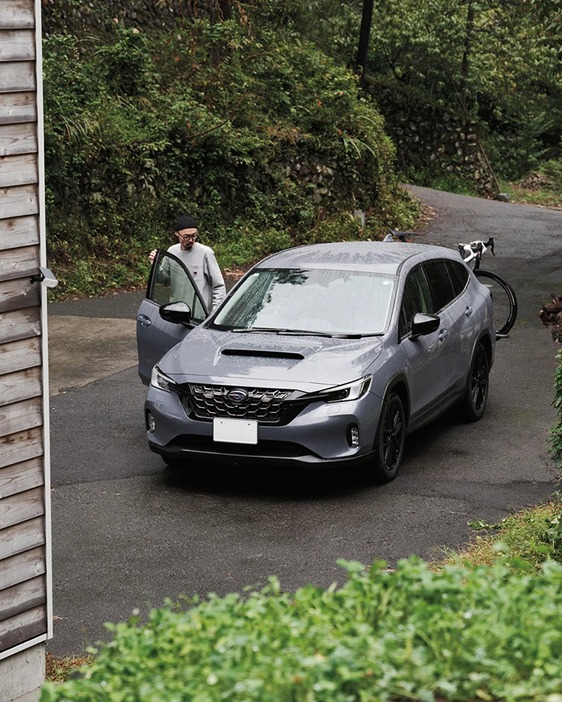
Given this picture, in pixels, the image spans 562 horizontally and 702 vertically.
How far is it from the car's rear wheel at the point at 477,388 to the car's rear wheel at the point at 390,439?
64.7 inches

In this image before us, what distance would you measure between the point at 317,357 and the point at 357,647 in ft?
20.3

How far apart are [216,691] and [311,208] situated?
1988 centimetres

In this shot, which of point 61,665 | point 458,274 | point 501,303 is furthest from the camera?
point 501,303

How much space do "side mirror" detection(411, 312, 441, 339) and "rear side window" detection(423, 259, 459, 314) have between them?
737mm

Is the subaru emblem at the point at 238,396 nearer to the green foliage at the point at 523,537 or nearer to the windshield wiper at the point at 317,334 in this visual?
the windshield wiper at the point at 317,334

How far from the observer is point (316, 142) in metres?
22.9

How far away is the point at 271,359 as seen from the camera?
9.05 m

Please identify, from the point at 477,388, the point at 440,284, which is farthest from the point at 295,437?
the point at 477,388

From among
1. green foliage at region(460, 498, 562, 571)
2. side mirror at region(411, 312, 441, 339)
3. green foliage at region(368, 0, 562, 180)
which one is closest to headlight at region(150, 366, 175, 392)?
side mirror at region(411, 312, 441, 339)

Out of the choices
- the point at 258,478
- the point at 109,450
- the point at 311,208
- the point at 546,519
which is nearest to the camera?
the point at 546,519

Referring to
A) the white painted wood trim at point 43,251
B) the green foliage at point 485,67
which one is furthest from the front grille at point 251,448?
the green foliage at point 485,67

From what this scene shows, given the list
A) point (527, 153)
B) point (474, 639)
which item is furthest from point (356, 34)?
point (474, 639)

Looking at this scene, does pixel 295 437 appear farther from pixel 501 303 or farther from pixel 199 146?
pixel 199 146

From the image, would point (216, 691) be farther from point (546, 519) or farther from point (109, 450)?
point (109, 450)
